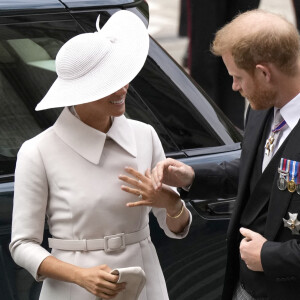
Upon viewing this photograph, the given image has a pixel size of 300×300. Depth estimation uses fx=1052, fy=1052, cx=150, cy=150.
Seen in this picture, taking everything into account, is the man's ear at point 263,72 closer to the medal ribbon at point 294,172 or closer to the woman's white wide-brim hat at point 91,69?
the medal ribbon at point 294,172

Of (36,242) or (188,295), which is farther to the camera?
(188,295)

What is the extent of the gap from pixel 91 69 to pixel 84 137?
0.69 ft

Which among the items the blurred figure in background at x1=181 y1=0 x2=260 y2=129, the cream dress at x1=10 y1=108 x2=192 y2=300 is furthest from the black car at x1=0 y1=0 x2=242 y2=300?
the blurred figure in background at x1=181 y1=0 x2=260 y2=129

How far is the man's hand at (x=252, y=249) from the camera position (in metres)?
2.96

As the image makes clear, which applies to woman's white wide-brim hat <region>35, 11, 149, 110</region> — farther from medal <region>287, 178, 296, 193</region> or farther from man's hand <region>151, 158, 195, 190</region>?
medal <region>287, 178, 296, 193</region>

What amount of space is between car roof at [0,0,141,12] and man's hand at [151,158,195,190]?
1.10m

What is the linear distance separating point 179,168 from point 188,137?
84cm

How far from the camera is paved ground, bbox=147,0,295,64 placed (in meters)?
10.8

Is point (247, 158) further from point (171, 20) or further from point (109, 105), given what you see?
point (171, 20)

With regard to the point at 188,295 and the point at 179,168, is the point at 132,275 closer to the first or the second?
the point at 179,168

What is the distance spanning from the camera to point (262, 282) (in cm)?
308

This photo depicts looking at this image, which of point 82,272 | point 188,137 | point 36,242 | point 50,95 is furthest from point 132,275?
point 188,137

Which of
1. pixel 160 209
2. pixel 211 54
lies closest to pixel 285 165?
pixel 160 209

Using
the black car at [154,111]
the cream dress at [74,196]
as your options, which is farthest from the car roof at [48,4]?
the cream dress at [74,196]
